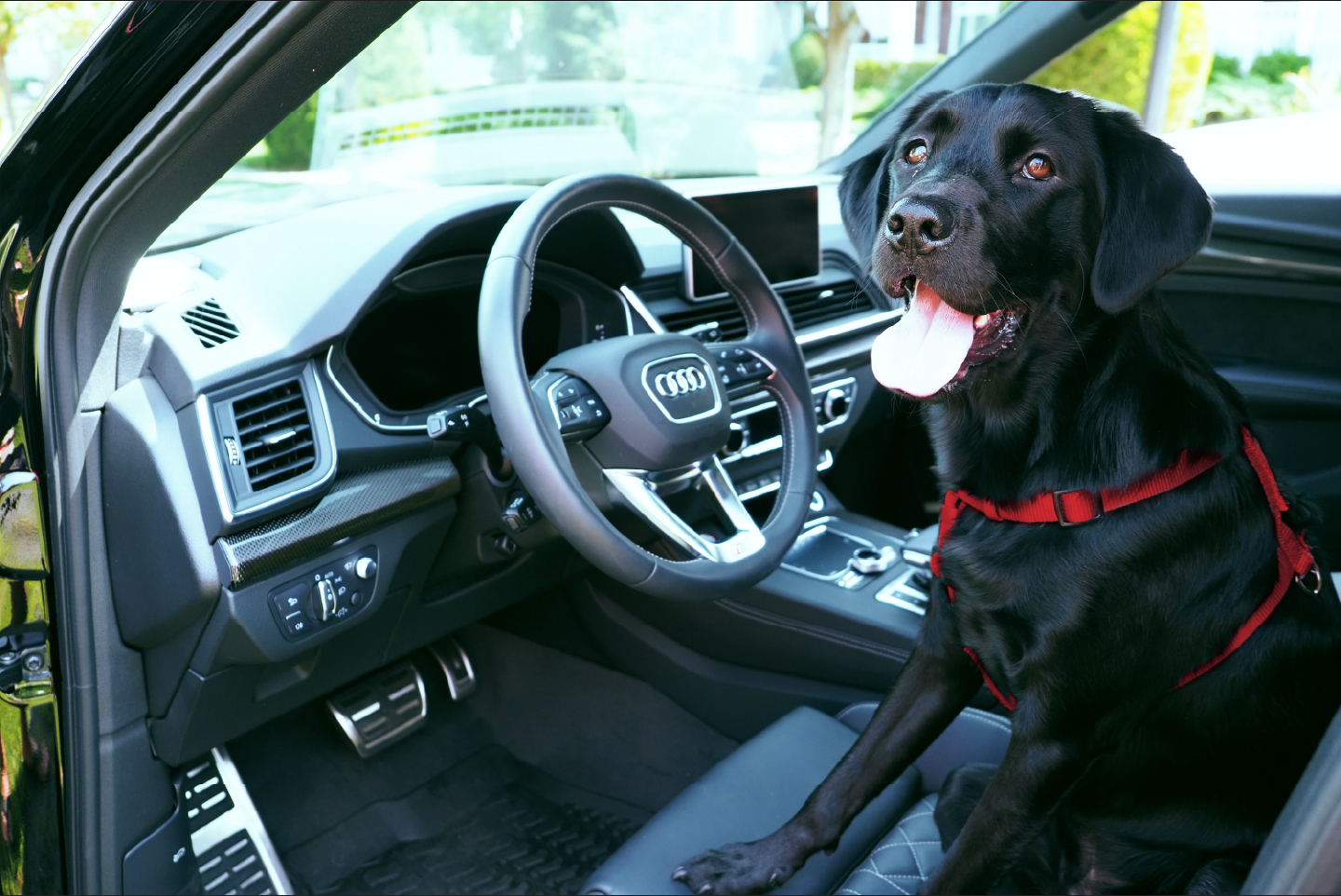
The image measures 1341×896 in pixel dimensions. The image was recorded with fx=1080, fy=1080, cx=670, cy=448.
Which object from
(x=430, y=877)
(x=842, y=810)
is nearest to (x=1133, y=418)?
(x=842, y=810)

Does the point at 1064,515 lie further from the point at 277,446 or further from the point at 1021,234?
the point at 277,446

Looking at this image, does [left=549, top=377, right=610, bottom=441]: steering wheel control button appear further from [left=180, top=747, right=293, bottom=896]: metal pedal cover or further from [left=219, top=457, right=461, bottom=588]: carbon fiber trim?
[left=180, top=747, right=293, bottom=896]: metal pedal cover

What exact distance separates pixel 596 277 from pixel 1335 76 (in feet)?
26.4

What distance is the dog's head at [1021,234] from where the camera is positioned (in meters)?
1.40

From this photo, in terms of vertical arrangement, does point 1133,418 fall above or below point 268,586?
above

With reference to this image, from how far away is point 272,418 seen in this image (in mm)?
1762

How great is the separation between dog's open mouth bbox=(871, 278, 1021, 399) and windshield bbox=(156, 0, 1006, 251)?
151cm

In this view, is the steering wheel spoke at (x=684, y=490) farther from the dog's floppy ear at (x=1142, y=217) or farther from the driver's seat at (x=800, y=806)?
the dog's floppy ear at (x=1142, y=217)

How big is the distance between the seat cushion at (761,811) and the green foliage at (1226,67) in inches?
323

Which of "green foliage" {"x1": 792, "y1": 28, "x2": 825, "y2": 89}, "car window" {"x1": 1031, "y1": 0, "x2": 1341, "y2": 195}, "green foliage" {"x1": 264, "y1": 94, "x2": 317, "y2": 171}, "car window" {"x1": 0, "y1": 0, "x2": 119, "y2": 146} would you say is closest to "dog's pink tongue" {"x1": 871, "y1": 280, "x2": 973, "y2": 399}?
"green foliage" {"x1": 264, "y1": 94, "x2": 317, "y2": 171}

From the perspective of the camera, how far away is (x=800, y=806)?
1.74 m

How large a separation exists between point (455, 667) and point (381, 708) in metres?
0.23

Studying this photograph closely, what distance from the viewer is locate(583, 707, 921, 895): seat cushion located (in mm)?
1595

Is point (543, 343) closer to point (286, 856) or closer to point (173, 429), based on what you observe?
point (173, 429)
